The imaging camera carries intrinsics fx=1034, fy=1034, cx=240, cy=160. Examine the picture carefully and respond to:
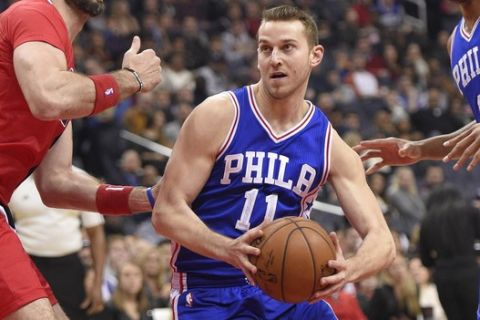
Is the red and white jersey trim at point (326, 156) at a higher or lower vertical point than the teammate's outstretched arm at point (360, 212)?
higher

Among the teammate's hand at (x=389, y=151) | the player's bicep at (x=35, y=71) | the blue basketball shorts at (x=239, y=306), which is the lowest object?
the blue basketball shorts at (x=239, y=306)

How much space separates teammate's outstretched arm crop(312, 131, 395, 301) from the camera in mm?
4809

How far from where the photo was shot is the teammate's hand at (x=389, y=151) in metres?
6.20

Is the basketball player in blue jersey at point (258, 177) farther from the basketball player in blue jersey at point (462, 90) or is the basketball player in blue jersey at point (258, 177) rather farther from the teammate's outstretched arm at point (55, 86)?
the basketball player in blue jersey at point (462, 90)

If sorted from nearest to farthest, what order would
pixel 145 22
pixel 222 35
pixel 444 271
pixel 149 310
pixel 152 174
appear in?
pixel 149 310 < pixel 444 271 < pixel 152 174 < pixel 145 22 < pixel 222 35

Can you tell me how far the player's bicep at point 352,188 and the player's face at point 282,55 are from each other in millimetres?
378

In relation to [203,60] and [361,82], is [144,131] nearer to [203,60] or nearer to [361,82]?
[203,60]

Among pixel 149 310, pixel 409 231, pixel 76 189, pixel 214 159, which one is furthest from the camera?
pixel 409 231

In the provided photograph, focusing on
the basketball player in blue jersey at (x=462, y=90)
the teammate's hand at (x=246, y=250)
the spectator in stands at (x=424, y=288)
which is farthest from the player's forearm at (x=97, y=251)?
the teammate's hand at (x=246, y=250)

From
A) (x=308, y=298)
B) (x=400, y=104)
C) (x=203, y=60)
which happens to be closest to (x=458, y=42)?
(x=308, y=298)

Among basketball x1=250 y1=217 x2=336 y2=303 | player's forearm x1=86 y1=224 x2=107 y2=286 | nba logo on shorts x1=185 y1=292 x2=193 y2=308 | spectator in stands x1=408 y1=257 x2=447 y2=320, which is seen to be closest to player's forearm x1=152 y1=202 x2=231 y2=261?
basketball x1=250 y1=217 x2=336 y2=303

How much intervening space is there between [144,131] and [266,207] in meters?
9.65

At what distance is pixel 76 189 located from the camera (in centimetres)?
587

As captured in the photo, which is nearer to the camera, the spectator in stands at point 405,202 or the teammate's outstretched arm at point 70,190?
the teammate's outstretched arm at point 70,190
